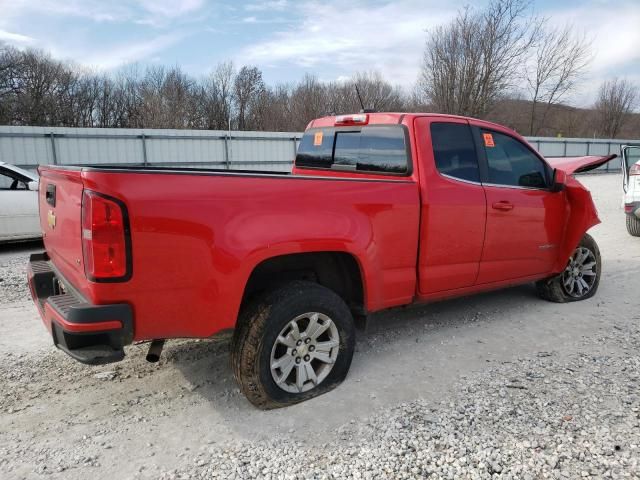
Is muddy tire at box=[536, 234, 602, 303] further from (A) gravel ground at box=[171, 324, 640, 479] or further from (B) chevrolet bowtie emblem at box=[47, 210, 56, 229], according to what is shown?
(B) chevrolet bowtie emblem at box=[47, 210, 56, 229]

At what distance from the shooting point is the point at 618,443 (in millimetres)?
2646

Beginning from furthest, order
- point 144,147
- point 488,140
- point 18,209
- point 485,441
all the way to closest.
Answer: point 144,147, point 18,209, point 488,140, point 485,441

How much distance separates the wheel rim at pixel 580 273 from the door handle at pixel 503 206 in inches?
56.2

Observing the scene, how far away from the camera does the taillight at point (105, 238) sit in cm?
232

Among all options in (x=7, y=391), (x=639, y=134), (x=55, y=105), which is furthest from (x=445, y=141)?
(x=639, y=134)

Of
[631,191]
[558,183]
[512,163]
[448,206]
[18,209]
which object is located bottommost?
[18,209]

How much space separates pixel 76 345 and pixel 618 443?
9.59ft

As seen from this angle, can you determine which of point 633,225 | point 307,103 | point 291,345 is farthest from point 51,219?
point 307,103

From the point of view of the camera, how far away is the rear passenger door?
4.14 m

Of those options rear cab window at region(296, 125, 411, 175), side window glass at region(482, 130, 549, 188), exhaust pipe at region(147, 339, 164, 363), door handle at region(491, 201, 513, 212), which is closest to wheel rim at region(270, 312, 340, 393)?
exhaust pipe at region(147, 339, 164, 363)

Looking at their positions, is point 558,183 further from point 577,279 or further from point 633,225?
point 633,225

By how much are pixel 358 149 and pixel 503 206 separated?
4.39 feet

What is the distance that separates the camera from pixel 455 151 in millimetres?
3916

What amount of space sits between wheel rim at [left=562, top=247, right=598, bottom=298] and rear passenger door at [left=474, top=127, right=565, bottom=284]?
18.0 inches
